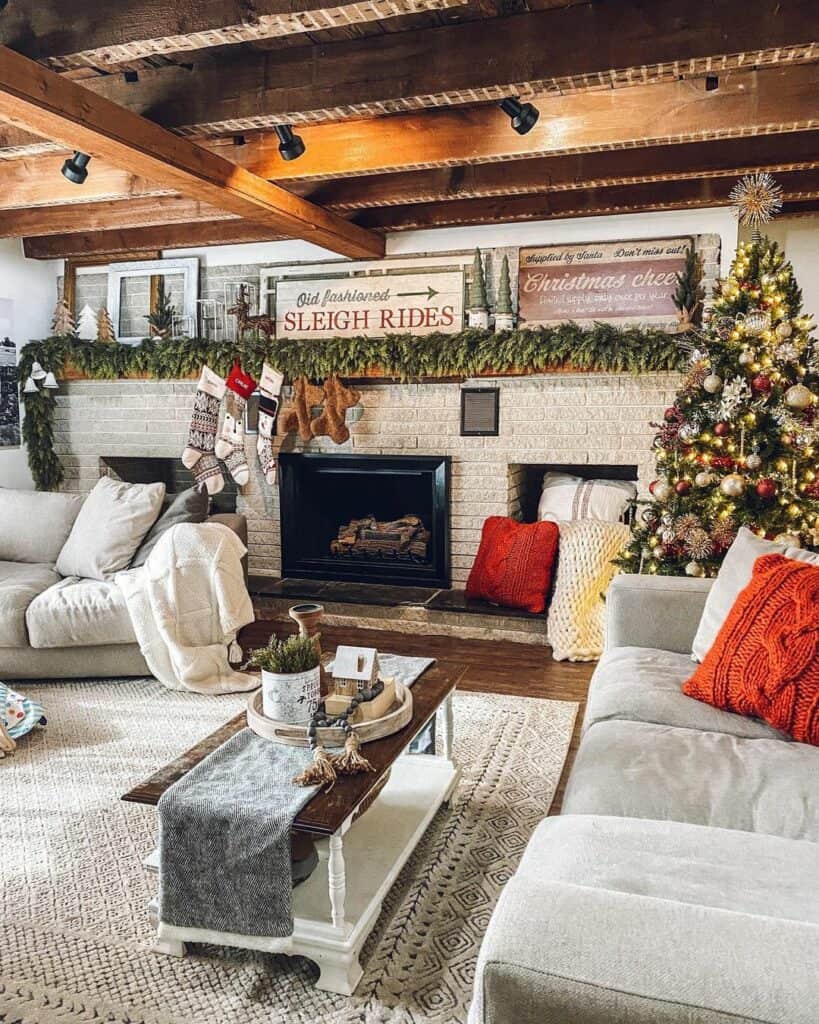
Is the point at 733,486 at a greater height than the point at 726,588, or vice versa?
the point at 733,486

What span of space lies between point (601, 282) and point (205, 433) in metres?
2.49

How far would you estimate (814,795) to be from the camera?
1.72m

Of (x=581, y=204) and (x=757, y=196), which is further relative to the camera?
(x=581, y=204)

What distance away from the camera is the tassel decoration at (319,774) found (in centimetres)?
191

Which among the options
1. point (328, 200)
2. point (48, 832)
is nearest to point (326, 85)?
point (328, 200)

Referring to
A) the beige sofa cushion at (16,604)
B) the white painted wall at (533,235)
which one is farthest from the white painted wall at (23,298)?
the beige sofa cushion at (16,604)

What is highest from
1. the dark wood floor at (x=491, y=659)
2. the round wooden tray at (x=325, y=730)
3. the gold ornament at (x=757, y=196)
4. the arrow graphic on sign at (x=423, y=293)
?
the gold ornament at (x=757, y=196)

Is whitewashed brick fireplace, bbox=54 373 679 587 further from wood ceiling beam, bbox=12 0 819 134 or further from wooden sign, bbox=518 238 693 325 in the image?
wood ceiling beam, bbox=12 0 819 134

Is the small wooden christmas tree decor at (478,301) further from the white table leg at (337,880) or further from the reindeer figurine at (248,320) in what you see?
the white table leg at (337,880)

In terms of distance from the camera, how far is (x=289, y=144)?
3361 millimetres

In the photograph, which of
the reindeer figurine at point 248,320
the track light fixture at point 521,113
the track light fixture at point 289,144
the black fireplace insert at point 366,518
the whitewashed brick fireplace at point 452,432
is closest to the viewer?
the track light fixture at point 521,113

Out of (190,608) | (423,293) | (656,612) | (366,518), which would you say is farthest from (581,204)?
(190,608)

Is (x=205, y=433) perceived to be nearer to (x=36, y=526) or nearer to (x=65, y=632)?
(x=36, y=526)

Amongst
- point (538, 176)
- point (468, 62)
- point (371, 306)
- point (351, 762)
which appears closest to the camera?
point (351, 762)
